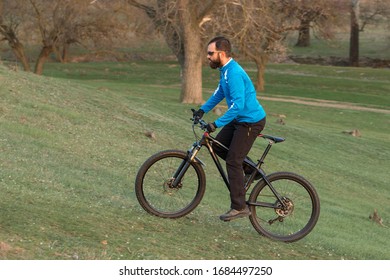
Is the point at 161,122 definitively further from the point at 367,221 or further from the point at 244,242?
the point at 244,242

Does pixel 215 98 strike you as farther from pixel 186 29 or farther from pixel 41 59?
pixel 41 59

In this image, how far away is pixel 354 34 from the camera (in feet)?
209

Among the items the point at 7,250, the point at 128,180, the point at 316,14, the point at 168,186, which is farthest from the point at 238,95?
the point at 316,14

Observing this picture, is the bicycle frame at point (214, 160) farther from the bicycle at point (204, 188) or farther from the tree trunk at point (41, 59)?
the tree trunk at point (41, 59)

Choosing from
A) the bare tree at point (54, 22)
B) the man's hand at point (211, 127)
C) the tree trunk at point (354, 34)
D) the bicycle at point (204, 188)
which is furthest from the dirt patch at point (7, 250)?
the tree trunk at point (354, 34)

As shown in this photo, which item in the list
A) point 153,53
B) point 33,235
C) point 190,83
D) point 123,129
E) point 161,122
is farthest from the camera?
point 153,53

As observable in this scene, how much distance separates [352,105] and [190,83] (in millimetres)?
9514

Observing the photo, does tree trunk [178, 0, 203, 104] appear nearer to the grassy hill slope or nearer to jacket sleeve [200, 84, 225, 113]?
the grassy hill slope

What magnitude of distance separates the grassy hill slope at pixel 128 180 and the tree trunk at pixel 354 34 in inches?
988

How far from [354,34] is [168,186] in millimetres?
56656

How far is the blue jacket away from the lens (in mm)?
8477

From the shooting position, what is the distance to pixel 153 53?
70.3m

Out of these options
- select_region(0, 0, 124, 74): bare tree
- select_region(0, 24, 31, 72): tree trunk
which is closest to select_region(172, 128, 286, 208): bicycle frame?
select_region(0, 0, 124, 74): bare tree

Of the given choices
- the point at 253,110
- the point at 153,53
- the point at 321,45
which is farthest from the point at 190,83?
the point at 321,45
